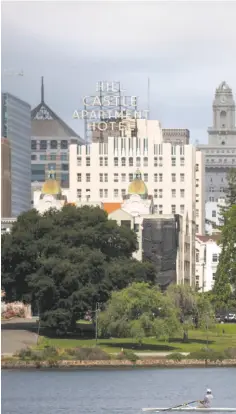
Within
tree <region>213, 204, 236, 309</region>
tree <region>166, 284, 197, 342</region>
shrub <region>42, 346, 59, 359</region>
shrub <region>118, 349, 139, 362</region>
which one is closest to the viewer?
shrub <region>42, 346, 59, 359</region>

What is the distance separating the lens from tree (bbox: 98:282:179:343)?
154625 millimetres

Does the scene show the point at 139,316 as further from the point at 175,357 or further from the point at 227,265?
the point at 227,265

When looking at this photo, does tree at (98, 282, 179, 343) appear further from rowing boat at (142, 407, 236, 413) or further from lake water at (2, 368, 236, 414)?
rowing boat at (142, 407, 236, 413)

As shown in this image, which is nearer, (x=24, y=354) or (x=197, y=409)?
(x=197, y=409)

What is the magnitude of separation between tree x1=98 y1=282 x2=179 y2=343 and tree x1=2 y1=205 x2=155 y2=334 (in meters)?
7.81

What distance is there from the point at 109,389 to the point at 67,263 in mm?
45801

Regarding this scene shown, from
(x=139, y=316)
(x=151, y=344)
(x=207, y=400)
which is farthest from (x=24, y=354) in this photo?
(x=207, y=400)

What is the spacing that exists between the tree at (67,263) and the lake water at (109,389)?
25260 millimetres

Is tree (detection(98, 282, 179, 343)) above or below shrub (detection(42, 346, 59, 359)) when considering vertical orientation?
above

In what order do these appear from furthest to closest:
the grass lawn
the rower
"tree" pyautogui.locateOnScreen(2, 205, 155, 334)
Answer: "tree" pyautogui.locateOnScreen(2, 205, 155, 334), the grass lawn, the rower

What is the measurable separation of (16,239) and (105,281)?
9.93 m

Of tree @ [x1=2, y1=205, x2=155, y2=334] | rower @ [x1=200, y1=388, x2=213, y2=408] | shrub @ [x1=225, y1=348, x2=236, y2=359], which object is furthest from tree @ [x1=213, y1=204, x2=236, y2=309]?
rower @ [x1=200, y1=388, x2=213, y2=408]

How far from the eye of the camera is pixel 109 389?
121562mm

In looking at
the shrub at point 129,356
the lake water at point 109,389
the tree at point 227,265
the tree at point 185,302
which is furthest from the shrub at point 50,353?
the tree at point 227,265
